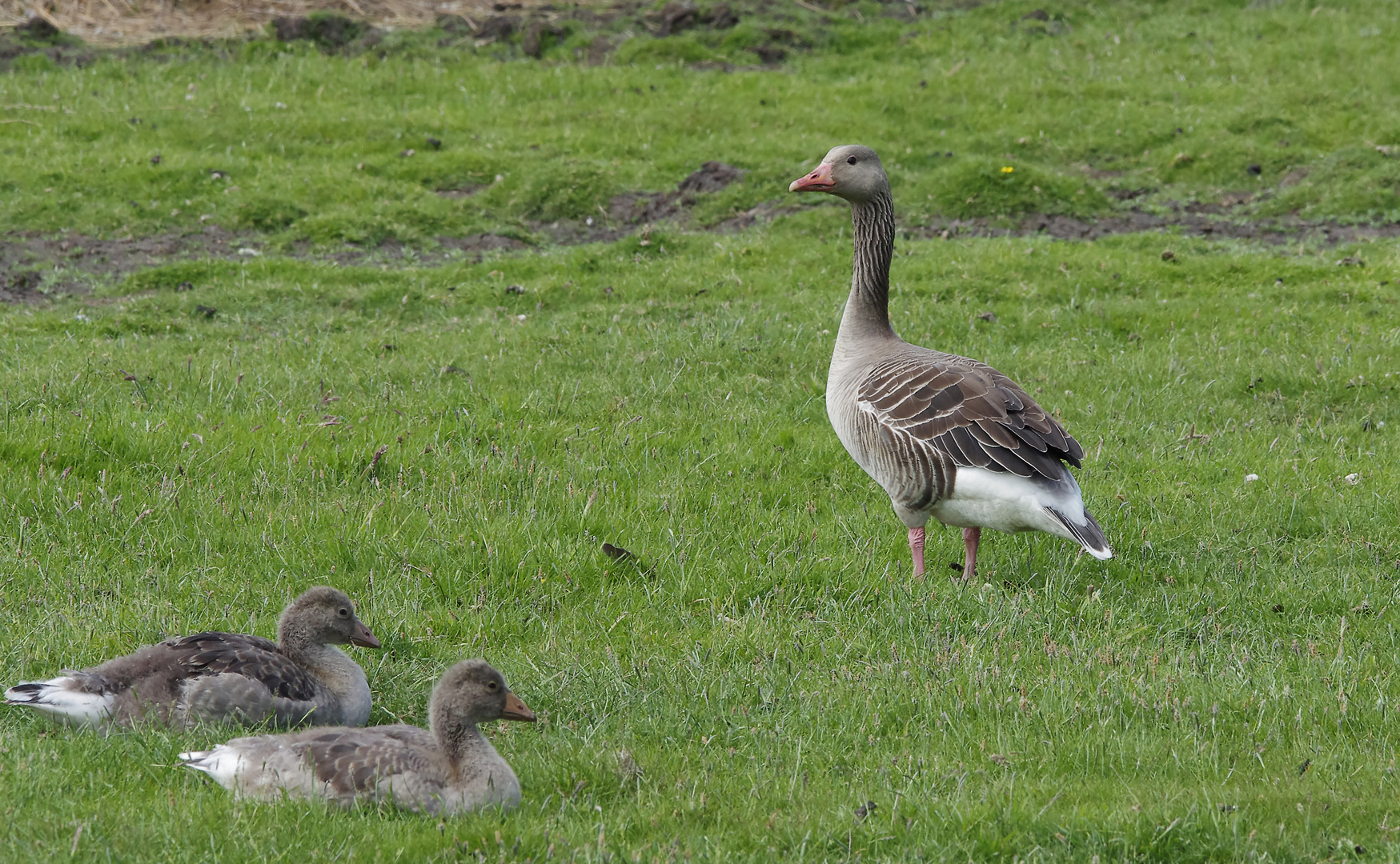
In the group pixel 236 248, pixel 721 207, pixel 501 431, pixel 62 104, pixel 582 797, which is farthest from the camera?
pixel 62 104

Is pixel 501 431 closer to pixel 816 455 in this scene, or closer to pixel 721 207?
pixel 816 455

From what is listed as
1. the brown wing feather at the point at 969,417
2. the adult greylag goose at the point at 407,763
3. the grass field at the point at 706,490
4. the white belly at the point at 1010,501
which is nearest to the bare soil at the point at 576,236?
the grass field at the point at 706,490

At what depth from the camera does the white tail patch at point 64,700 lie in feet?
17.6

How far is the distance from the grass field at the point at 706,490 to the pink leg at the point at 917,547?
199mm

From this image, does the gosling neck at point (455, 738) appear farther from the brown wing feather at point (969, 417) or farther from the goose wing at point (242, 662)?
the brown wing feather at point (969, 417)

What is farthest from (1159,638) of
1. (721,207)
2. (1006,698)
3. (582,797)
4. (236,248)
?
(236,248)

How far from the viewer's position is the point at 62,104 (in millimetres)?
21031

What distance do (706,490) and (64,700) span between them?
466 centimetres

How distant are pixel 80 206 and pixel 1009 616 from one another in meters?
15.5

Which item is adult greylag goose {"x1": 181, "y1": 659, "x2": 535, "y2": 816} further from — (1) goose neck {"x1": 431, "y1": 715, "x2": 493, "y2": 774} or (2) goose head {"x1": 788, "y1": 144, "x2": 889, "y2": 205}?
(2) goose head {"x1": 788, "y1": 144, "x2": 889, "y2": 205}

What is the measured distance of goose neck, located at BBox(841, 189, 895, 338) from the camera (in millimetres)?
9320

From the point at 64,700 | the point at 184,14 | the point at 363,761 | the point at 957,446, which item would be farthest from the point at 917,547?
the point at 184,14

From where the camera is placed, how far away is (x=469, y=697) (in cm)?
495

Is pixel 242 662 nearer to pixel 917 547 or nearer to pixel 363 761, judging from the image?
pixel 363 761
